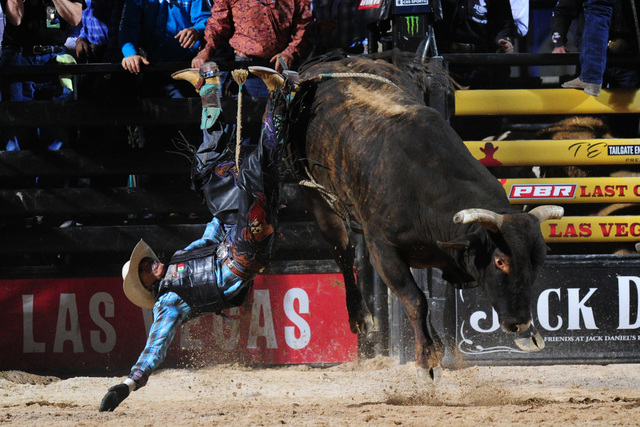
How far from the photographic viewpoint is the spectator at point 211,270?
180 inches

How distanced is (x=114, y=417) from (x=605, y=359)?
11.1 feet

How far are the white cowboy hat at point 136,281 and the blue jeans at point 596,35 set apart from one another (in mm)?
3198

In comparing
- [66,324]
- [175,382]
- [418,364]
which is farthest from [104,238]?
[418,364]

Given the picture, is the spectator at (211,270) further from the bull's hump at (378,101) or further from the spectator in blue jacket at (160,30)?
the spectator in blue jacket at (160,30)

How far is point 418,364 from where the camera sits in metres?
3.97

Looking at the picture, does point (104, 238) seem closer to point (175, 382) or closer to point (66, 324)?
point (66, 324)

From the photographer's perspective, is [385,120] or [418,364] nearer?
[418,364]

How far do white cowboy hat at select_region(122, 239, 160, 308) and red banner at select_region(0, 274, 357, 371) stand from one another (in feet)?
3.51

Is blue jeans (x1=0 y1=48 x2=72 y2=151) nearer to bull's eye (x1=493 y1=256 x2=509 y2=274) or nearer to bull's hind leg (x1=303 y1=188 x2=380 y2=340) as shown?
bull's hind leg (x1=303 y1=188 x2=380 y2=340)

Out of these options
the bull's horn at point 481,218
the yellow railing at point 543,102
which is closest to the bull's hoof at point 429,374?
the bull's horn at point 481,218

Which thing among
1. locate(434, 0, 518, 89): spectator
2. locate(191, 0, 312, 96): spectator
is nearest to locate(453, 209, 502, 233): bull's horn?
locate(434, 0, 518, 89): spectator

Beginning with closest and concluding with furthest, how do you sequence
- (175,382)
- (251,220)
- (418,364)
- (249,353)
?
1. (418,364)
2. (251,220)
3. (175,382)
4. (249,353)

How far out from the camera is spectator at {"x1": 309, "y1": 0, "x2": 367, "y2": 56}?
19.4 ft

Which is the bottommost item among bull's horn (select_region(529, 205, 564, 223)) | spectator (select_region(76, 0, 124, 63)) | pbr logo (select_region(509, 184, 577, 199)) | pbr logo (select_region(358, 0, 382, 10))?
pbr logo (select_region(509, 184, 577, 199))
